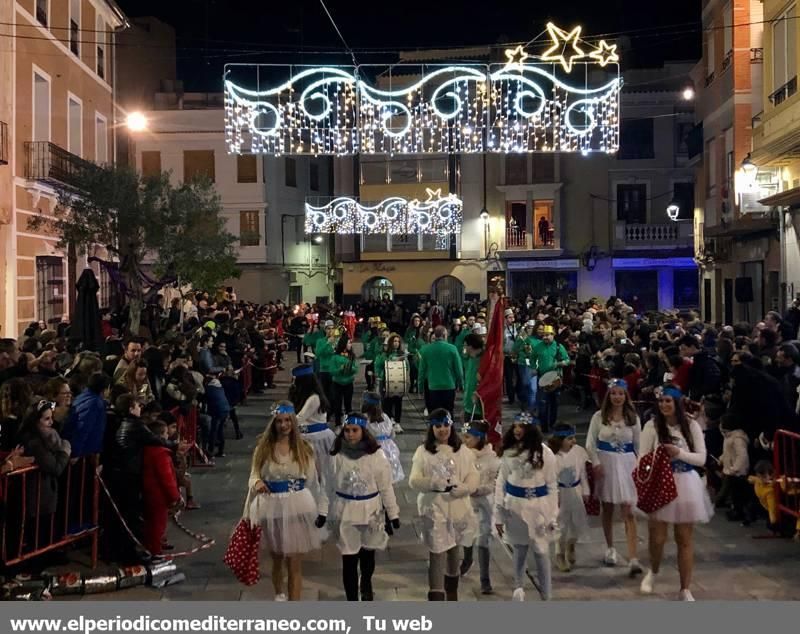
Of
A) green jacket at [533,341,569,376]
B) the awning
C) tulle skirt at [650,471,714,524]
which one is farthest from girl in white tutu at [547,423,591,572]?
the awning

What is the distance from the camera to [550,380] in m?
13.8

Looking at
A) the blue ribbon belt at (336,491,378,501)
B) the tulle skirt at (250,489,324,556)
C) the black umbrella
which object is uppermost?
the black umbrella

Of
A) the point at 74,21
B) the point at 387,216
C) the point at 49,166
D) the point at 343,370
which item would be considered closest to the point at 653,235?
the point at 387,216

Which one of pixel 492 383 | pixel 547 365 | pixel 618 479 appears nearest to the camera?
pixel 618 479

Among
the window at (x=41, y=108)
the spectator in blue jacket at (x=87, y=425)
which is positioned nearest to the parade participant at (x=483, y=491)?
the spectator in blue jacket at (x=87, y=425)

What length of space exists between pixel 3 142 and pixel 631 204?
1073 inches

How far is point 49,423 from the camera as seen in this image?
741cm

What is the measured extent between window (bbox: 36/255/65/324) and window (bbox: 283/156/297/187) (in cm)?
2115

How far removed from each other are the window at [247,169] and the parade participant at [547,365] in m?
29.1

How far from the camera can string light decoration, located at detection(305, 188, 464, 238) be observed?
36.2m

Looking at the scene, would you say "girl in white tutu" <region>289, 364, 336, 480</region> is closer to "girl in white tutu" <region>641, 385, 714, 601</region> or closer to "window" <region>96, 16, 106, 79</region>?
"girl in white tutu" <region>641, 385, 714, 601</region>

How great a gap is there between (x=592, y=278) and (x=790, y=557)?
31932mm

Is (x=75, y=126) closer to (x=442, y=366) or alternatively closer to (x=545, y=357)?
(x=442, y=366)

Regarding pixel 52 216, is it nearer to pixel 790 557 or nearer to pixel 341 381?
pixel 341 381
